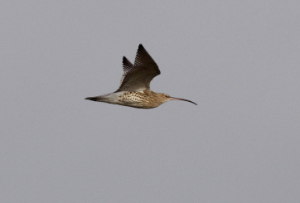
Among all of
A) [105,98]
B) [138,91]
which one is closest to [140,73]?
[138,91]

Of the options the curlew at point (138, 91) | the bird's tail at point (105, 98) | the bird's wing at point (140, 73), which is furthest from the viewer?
the bird's tail at point (105, 98)

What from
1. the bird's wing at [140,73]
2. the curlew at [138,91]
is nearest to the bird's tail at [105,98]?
the curlew at [138,91]

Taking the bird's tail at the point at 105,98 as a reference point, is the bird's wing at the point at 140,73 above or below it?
above

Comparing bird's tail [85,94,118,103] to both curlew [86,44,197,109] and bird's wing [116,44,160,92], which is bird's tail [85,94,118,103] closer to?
curlew [86,44,197,109]

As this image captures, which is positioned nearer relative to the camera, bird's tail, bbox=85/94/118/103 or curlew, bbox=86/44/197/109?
curlew, bbox=86/44/197/109

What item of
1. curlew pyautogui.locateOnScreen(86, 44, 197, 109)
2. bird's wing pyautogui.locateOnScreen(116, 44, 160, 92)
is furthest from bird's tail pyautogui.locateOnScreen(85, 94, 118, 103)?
bird's wing pyautogui.locateOnScreen(116, 44, 160, 92)

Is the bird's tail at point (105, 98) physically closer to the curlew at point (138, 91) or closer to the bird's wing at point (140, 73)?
the curlew at point (138, 91)

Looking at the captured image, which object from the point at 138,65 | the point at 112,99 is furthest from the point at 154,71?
the point at 112,99

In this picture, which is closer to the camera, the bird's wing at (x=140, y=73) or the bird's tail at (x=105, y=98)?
the bird's wing at (x=140, y=73)

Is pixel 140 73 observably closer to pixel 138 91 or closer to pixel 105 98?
pixel 138 91
